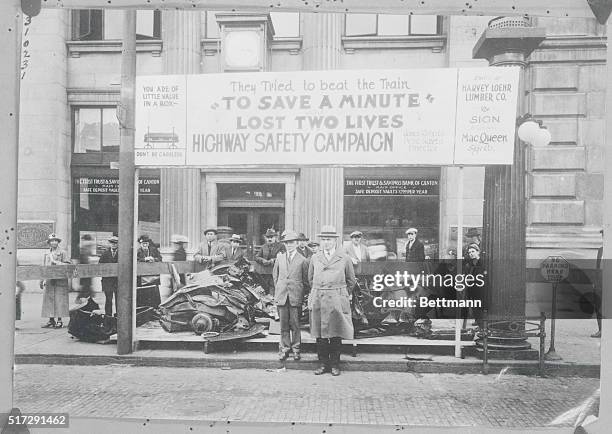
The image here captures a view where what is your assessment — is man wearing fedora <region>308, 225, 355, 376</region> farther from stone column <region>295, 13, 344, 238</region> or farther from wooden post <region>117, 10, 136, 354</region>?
wooden post <region>117, 10, 136, 354</region>

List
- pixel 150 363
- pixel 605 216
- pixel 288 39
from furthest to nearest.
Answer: pixel 150 363 < pixel 288 39 < pixel 605 216

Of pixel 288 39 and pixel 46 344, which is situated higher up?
pixel 288 39

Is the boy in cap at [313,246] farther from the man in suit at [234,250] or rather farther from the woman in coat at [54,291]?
the woman in coat at [54,291]

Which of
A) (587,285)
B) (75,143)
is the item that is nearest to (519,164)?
(587,285)

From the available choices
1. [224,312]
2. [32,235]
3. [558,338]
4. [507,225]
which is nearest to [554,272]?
[558,338]

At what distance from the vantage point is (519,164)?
332 cm

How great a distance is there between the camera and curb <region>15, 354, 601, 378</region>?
353 centimetres

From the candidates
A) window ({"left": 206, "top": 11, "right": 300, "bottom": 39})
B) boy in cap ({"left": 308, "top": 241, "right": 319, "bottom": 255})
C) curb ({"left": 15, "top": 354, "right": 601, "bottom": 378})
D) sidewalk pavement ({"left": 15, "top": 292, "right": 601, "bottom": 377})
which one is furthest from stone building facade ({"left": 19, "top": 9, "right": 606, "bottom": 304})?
curb ({"left": 15, "top": 354, "right": 601, "bottom": 378})

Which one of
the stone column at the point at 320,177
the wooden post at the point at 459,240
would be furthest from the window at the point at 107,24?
the wooden post at the point at 459,240

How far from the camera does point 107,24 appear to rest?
10.3 ft

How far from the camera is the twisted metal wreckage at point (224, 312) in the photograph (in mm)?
3518

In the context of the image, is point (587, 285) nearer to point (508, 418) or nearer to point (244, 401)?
point (508, 418)

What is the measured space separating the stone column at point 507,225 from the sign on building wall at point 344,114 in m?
0.15

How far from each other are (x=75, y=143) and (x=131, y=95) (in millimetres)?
556
